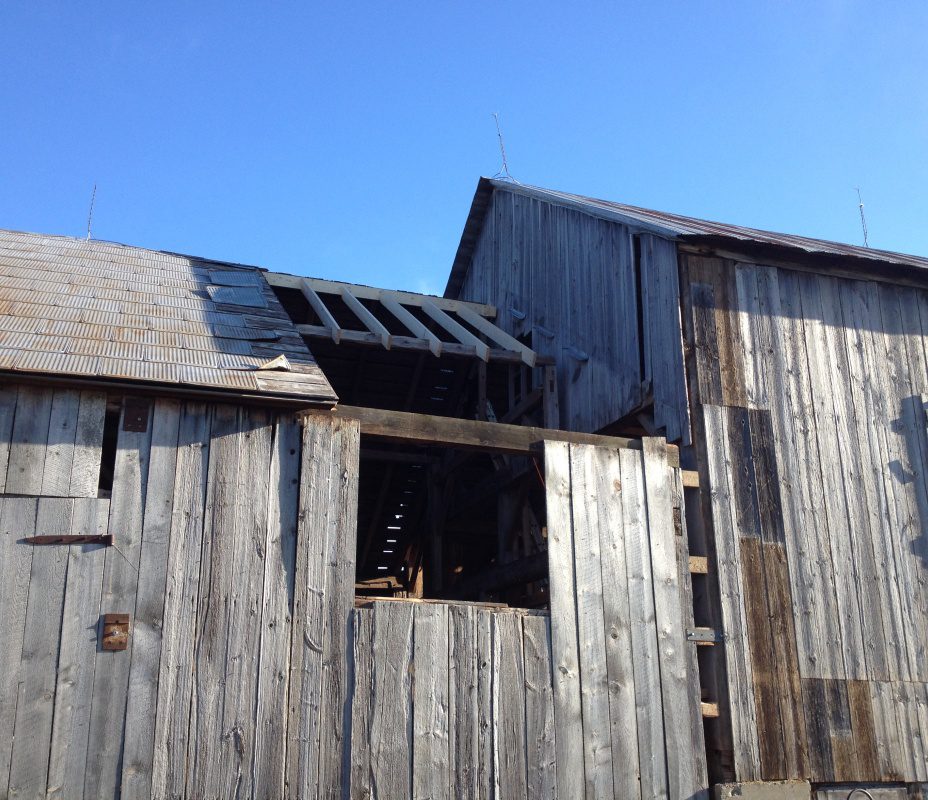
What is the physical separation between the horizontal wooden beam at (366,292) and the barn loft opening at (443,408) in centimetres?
2

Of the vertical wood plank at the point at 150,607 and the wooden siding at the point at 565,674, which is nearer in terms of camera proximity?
the vertical wood plank at the point at 150,607

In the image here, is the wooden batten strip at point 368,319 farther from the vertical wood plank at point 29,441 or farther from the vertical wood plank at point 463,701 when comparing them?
the vertical wood plank at point 29,441

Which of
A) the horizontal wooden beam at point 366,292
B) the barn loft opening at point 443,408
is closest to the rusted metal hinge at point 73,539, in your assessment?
the barn loft opening at point 443,408

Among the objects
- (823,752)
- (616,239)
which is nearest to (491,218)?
(616,239)

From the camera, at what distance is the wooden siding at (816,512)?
372 inches

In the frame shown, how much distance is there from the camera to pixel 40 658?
724cm

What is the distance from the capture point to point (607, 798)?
8.41m

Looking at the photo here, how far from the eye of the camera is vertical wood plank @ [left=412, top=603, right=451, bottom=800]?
789cm

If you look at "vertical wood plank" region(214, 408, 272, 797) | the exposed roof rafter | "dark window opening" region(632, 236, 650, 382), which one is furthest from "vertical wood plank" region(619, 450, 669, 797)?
the exposed roof rafter

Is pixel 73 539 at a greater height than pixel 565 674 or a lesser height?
greater

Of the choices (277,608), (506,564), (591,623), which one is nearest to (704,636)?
(591,623)

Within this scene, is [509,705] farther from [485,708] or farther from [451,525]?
[451,525]

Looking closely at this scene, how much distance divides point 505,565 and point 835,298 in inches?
212

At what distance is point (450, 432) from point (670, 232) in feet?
11.4
